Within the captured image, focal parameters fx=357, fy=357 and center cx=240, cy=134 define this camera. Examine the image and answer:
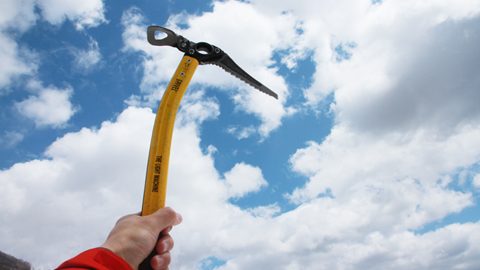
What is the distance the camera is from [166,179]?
416 cm

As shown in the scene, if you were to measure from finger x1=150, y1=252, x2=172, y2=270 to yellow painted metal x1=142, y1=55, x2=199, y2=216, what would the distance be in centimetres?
51

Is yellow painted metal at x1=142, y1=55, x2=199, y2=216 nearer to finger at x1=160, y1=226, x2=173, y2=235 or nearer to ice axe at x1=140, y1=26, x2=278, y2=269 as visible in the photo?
ice axe at x1=140, y1=26, x2=278, y2=269

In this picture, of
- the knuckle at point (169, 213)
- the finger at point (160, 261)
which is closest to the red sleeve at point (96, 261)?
the finger at point (160, 261)

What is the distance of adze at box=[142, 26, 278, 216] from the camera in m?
4.08

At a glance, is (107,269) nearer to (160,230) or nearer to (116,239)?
(116,239)

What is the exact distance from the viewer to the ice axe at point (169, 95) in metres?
4.07

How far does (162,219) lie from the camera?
12.3 ft

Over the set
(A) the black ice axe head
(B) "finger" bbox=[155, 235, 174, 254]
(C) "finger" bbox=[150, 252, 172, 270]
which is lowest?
(C) "finger" bbox=[150, 252, 172, 270]

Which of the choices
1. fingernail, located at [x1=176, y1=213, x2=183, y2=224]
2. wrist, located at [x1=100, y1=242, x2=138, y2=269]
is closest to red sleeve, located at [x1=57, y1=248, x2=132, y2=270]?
wrist, located at [x1=100, y1=242, x2=138, y2=269]

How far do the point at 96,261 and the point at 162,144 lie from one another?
1.84 metres

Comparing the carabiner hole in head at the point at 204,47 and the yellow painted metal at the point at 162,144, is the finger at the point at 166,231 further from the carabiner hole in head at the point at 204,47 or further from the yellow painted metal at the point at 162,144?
the carabiner hole in head at the point at 204,47

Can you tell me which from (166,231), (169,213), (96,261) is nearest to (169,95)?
(169,213)

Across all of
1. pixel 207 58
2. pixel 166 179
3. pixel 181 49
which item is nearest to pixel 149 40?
pixel 181 49

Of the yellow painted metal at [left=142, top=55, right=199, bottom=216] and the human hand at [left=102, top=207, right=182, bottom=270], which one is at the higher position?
the yellow painted metal at [left=142, top=55, right=199, bottom=216]
